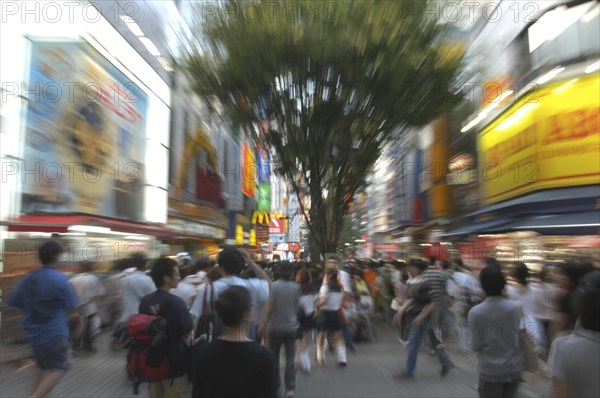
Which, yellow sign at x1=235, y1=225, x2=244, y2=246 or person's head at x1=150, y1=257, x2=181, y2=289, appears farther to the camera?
yellow sign at x1=235, y1=225, x2=244, y2=246

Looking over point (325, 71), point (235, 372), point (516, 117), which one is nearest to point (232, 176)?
point (516, 117)

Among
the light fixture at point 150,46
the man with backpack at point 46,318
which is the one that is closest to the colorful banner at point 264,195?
the light fixture at point 150,46

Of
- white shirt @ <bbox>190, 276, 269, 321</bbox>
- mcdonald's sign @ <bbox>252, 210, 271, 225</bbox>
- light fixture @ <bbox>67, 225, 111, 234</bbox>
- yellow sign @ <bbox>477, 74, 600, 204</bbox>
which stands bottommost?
white shirt @ <bbox>190, 276, 269, 321</bbox>

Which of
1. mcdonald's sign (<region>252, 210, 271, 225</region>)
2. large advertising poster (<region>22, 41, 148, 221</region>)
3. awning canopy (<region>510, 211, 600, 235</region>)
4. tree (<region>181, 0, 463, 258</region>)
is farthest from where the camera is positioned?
mcdonald's sign (<region>252, 210, 271, 225</region>)

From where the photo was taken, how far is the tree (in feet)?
30.1

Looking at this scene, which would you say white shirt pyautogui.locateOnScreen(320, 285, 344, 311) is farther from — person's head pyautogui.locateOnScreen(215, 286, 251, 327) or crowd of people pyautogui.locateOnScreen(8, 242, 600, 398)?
person's head pyautogui.locateOnScreen(215, 286, 251, 327)

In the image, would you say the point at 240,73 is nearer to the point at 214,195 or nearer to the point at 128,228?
the point at 128,228

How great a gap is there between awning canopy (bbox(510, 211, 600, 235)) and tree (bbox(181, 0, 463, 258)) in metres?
3.22

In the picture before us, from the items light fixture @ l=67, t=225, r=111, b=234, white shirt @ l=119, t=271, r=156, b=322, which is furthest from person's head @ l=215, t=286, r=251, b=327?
light fixture @ l=67, t=225, r=111, b=234

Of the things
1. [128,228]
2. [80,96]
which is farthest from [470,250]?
[80,96]

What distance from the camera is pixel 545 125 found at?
10781mm

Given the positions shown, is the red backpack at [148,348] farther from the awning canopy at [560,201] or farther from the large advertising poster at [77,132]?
the large advertising poster at [77,132]

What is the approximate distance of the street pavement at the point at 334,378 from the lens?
5.87m

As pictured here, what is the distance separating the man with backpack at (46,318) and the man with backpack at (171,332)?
1100 mm
